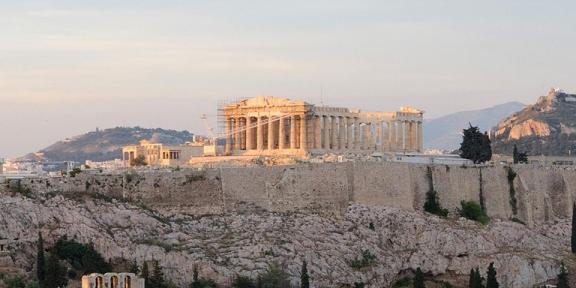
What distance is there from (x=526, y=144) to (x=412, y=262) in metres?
61.0

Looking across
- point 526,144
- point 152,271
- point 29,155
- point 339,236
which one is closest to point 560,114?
point 526,144

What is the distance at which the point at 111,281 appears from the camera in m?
65.1

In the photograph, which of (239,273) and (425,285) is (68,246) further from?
(425,285)

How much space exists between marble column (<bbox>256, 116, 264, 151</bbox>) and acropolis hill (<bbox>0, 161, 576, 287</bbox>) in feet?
32.8

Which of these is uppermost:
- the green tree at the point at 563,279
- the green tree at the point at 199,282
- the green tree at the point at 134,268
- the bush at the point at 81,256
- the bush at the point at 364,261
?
the bush at the point at 81,256

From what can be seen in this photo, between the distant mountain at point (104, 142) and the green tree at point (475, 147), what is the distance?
210ft

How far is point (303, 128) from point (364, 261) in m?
16.0

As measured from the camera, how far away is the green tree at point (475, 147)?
102 metres

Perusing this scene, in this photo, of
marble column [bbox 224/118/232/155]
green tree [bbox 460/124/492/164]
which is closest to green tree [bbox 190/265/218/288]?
marble column [bbox 224/118/232/155]

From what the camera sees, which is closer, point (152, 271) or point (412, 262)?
point (152, 271)

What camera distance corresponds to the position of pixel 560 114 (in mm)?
154125

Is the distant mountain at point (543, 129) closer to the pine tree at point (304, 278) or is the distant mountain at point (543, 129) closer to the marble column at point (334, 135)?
the marble column at point (334, 135)

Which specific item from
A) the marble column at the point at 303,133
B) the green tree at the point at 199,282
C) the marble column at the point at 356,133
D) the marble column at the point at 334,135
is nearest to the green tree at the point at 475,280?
the green tree at the point at 199,282

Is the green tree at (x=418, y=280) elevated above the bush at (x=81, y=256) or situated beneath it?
situated beneath
